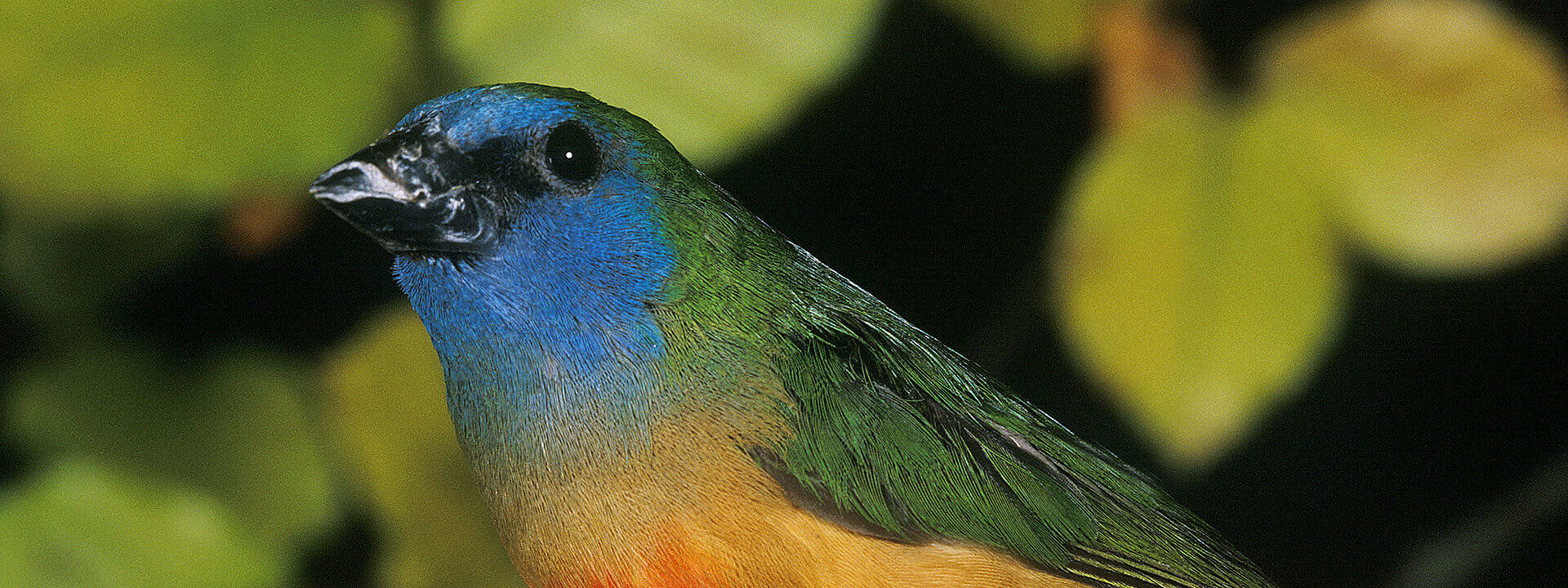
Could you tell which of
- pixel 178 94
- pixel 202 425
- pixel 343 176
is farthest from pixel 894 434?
pixel 202 425

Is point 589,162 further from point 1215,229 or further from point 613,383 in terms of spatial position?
point 1215,229

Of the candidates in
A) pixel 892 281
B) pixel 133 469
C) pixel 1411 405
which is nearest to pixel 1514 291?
pixel 1411 405

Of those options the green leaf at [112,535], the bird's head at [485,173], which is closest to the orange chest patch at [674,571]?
the bird's head at [485,173]

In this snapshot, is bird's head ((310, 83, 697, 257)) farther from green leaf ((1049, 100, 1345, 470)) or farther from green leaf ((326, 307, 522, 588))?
green leaf ((1049, 100, 1345, 470))

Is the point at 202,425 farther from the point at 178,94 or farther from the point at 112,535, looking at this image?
the point at 178,94

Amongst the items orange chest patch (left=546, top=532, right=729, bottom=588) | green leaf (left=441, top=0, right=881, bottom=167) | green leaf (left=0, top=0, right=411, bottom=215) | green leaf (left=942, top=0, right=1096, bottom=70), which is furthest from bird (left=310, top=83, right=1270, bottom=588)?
green leaf (left=942, top=0, right=1096, bottom=70)

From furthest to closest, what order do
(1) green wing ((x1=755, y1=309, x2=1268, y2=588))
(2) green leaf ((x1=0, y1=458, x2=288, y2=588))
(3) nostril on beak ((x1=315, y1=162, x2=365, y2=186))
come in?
1. (2) green leaf ((x1=0, y1=458, x2=288, y2=588))
2. (1) green wing ((x1=755, y1=309, x2=1268, y2=588))
3. (3) nostril on beak ((x1=315, y1=162, x2=365, y2=186))

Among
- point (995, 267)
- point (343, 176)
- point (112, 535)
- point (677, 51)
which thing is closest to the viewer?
point (343, 176)
